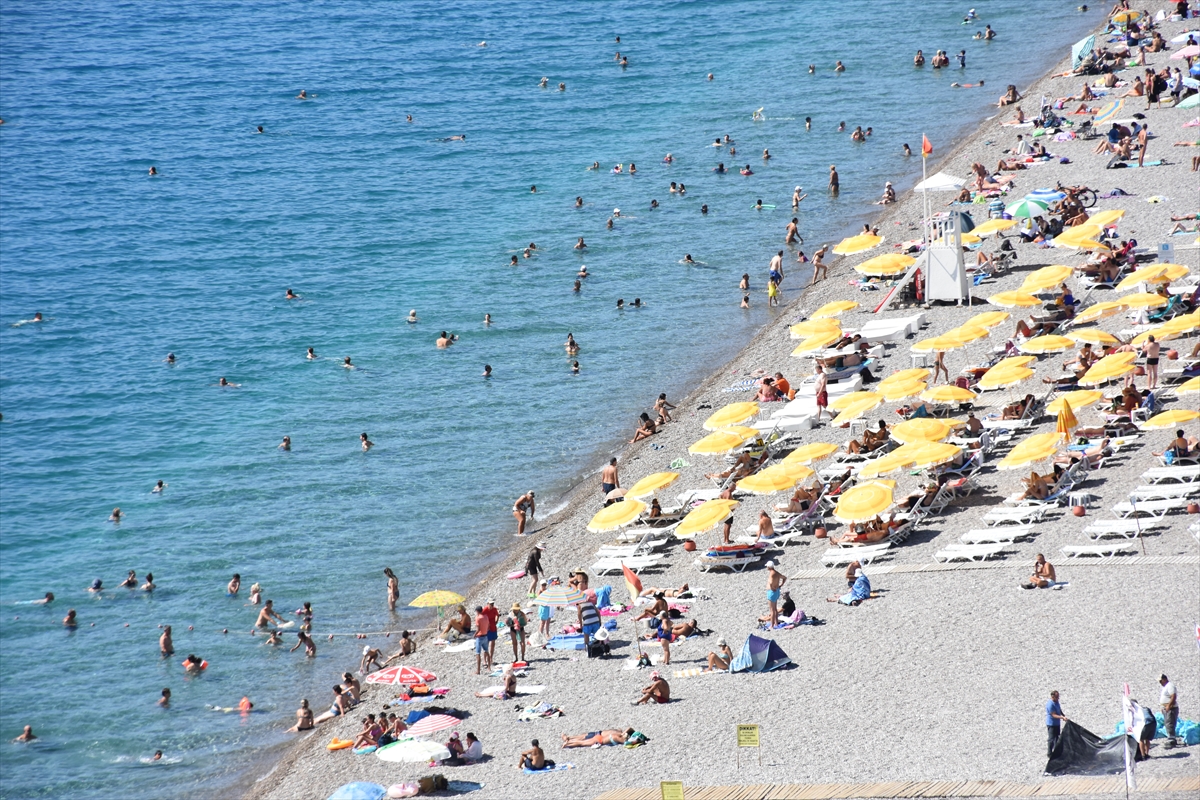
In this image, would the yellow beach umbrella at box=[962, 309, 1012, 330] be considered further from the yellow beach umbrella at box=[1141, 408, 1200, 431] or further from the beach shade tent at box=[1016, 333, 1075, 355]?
the yellow beach umbrella at box=[1141, 408, 1200, 431]

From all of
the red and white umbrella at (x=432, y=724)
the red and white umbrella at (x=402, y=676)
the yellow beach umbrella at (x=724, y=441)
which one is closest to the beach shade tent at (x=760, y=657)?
the red and white umbrella at (x=432, y=724)

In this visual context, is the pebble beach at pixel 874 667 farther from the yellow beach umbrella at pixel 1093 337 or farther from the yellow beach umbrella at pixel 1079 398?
the yellow beach umbrella at pixel 1093 337

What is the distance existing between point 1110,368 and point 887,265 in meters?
10.5

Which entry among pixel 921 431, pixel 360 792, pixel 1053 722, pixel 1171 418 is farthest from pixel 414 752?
pixel 1171 418

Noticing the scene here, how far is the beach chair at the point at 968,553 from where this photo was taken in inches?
893

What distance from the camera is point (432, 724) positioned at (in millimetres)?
21656

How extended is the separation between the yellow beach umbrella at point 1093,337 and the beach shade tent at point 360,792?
54.0 feet

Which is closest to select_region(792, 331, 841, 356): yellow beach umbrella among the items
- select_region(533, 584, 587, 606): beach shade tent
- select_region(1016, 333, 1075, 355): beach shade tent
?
select_region(1016, 333, 1075, 355): beach shade tent

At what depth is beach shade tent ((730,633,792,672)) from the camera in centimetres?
2108

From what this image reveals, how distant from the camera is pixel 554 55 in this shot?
73438mm

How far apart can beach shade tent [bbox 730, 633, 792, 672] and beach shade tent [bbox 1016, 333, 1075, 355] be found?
10.9m

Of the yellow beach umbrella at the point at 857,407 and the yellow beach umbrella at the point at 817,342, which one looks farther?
the yellow beach umbrella at the point at 817,342

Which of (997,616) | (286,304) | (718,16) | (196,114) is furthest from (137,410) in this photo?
(718,16)

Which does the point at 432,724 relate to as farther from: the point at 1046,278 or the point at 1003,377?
the point at 1046,278
